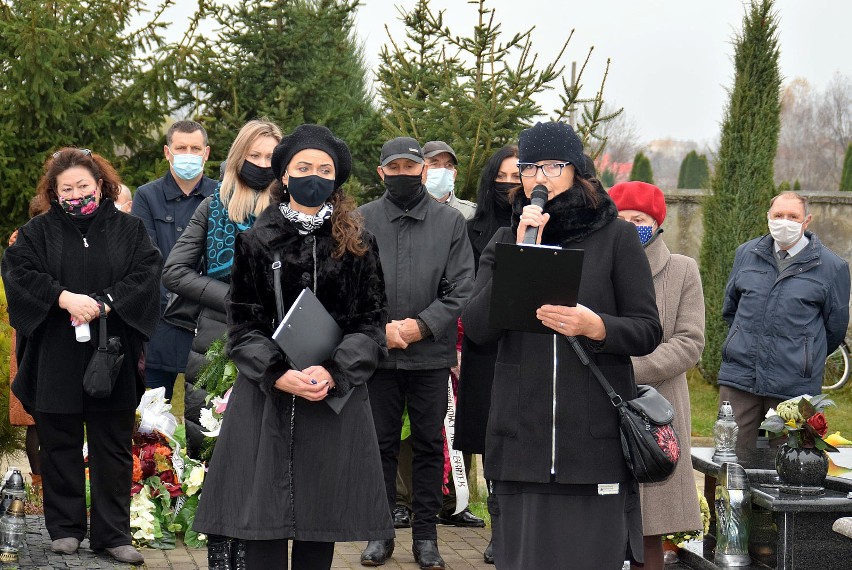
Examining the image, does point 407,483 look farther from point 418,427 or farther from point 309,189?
point 309,189

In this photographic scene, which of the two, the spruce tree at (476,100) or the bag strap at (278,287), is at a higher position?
the spruce tree at (476,100)

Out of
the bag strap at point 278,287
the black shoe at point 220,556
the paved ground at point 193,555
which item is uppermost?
the bag strap at point 278,287

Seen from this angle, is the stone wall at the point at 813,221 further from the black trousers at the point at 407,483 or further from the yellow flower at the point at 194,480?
the yellow flower at the point at 194,480

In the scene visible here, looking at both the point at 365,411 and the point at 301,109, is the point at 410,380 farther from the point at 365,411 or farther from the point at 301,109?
the point at 301,109

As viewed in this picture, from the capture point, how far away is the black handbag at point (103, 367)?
5891 mm

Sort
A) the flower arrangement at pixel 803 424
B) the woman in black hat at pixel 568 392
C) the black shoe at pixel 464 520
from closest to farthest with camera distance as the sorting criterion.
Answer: the woman in black hat at pixel 568 392 < the flower arrangement at pixel 803 424 < the black shoe at pixel 464 520

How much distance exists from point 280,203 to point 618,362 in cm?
146

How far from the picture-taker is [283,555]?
438 cm

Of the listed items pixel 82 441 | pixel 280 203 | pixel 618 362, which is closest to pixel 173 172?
pixel 82 441

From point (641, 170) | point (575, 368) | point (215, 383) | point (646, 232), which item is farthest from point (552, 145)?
point (641, 170)

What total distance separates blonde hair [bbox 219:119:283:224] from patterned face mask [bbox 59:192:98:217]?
0.71m

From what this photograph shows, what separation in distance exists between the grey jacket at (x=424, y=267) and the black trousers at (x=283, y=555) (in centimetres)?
200

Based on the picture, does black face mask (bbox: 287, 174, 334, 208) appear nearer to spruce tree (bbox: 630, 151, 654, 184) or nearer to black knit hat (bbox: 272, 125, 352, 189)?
black knit hat (bbox: 272, 125, 352, 189)

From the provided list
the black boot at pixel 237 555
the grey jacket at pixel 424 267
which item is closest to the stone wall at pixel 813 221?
the grey jacket at pixel 424 267
